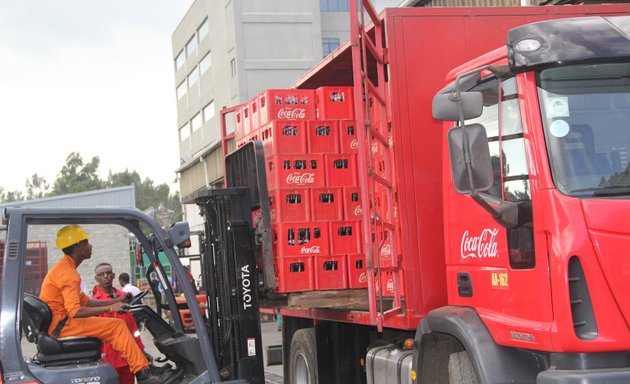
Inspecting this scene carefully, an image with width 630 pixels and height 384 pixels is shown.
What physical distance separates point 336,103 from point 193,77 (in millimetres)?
52153

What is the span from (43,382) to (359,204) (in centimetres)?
314

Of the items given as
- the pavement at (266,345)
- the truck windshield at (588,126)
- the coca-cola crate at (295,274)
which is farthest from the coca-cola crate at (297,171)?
the truck windshield at (588,126)

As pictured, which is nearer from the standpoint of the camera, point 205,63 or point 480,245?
point 480,245

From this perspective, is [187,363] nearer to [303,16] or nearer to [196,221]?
[196,221]

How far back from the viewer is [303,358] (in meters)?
9.72

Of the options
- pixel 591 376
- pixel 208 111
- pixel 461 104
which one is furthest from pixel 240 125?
pixel 208 111

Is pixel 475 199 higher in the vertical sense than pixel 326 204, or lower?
lower

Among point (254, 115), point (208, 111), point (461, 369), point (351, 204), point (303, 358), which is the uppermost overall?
point (208, 111)

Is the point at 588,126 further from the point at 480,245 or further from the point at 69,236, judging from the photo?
the point at 69,236

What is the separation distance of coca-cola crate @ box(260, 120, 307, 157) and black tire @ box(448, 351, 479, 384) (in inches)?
112

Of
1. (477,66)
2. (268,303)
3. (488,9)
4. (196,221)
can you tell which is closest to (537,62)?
(477,66)

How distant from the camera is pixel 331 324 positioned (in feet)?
30.3

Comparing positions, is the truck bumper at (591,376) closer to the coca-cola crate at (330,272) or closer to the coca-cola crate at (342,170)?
the coca-cola crate at (330,272)

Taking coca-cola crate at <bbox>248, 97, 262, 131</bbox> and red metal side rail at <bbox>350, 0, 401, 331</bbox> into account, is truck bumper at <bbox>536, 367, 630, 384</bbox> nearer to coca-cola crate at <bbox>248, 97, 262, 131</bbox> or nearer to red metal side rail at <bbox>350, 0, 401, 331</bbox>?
red metal side rail at <bbox>350, 0, 401, 331</bbox>
